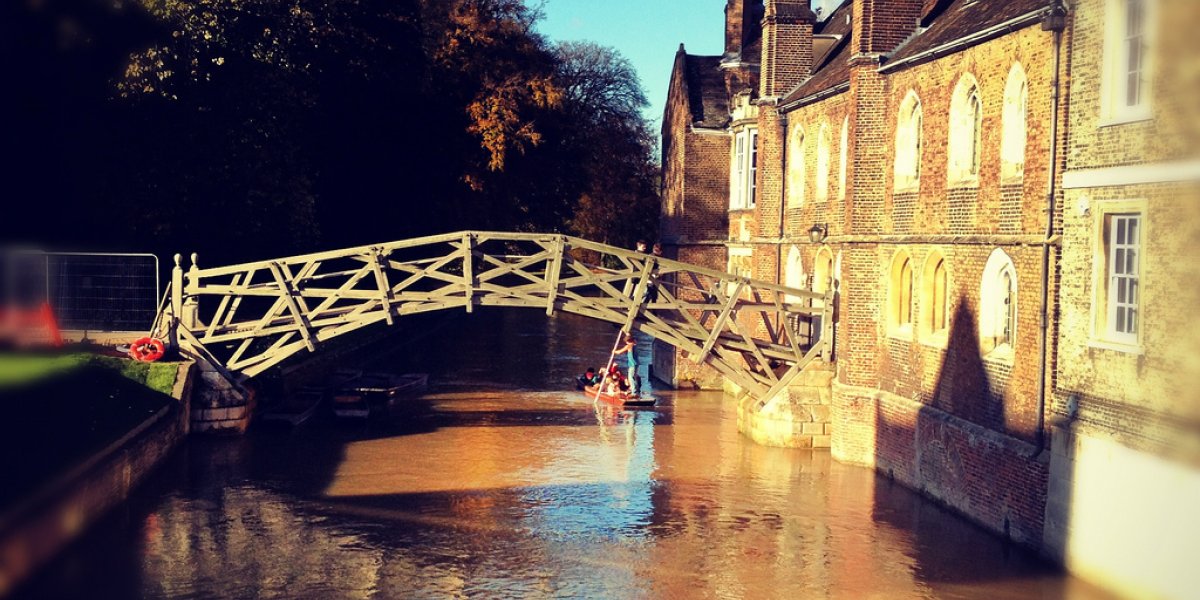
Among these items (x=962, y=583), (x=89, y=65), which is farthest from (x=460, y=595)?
(x=89, y=65)

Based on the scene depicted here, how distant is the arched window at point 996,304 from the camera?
1891 centimetres

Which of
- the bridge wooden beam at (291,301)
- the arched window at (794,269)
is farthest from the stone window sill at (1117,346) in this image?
the bridge wooden beam at (291,301)

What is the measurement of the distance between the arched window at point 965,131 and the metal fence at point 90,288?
16.2m

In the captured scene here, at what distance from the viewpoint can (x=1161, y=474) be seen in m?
13.7

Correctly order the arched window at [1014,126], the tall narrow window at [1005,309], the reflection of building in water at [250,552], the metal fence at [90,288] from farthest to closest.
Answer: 1. the metal fence at [90,288]
2. the tall narrow window at [1005,309]
3. the arched window at [1014,126]
4. the reflection of building in water at [250,552]

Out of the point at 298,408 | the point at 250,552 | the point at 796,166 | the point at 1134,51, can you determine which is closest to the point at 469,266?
the point at 298,408

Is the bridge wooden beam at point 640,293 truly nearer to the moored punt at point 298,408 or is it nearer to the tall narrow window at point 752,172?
the moored punt at point 298,408

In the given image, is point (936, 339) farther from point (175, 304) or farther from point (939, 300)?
point (175, 304)

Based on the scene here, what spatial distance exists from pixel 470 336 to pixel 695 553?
36.9m

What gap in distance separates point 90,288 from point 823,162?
16.2 m

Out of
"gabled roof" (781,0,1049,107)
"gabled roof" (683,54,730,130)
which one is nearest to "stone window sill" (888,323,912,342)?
"gabled roof" (781,0,1049,107)

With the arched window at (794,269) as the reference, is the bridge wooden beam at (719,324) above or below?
below

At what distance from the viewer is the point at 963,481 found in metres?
19.0

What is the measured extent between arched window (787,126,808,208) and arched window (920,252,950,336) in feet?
27.6
